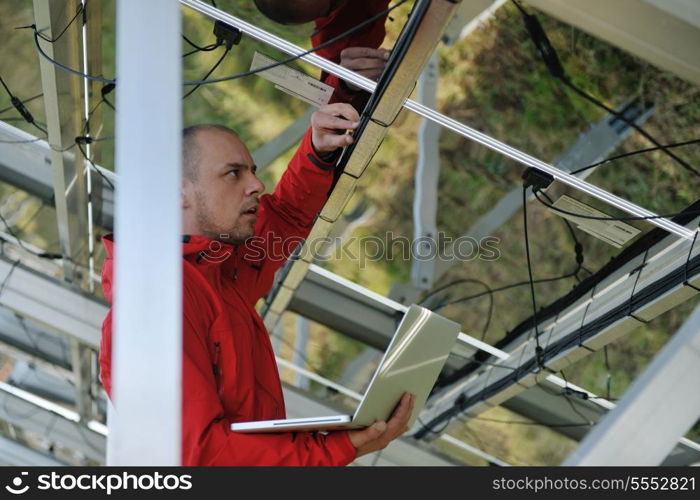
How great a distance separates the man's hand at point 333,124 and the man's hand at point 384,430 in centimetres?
63

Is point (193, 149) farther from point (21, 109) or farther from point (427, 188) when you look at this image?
point (427, 188)

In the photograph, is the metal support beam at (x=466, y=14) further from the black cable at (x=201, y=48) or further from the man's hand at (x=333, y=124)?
the man's hand at (x=333, y=124)

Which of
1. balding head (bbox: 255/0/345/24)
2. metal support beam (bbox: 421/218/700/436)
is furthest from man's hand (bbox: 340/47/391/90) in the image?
metal support beam (bbox: 421/218/700/436)

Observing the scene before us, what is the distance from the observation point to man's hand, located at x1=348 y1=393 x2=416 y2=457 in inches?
87.9

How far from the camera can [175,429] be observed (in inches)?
48.9

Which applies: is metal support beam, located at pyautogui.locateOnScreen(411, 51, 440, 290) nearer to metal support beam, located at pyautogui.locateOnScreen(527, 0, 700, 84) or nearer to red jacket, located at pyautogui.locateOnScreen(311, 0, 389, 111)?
red jacket, located at pyautogui.locateOnScreen(311, 0, 389, 111)

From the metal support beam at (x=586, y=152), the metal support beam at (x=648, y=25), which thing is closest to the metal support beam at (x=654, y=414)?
the metal support beam at (x=648, y=25)

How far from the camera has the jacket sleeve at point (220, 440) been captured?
2.09m

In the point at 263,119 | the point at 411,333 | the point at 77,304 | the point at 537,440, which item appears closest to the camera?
the point at 411,333

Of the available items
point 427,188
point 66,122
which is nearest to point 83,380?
point 427,188
